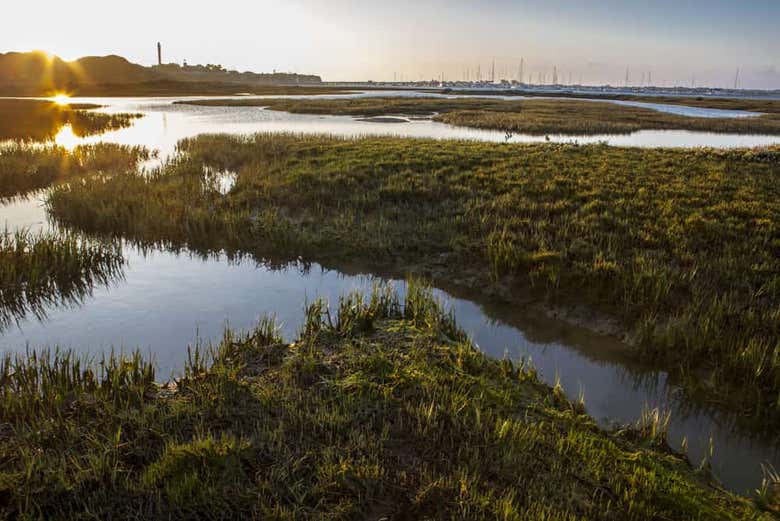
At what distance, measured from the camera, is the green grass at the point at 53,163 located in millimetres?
21141

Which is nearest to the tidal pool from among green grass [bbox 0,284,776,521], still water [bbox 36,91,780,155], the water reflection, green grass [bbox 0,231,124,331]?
green grass [bbox 0,231,124,331]

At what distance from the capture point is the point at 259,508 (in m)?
4.32

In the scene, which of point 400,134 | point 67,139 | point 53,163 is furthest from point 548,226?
point 67,139

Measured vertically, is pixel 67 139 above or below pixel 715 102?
below

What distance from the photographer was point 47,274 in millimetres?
10914

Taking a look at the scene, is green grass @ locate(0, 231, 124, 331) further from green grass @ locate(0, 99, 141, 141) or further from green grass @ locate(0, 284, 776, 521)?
green grass @ locate(0, 99, 141, 141)

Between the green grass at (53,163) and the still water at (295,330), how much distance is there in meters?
11.3

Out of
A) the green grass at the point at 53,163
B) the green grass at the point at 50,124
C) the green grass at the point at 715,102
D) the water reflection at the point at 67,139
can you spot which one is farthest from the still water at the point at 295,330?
the green grass at the point at 715,102

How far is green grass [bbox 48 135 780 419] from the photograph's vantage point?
8420 millimetres

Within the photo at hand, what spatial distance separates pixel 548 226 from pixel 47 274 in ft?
41.6

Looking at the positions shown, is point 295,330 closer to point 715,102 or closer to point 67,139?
point 67,139

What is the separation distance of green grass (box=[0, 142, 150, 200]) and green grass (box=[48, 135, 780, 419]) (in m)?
3.90

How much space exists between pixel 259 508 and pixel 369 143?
25.4m

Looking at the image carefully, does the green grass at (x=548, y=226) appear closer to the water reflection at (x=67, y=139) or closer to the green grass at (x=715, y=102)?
the water reflection at (x=67, y=139)
